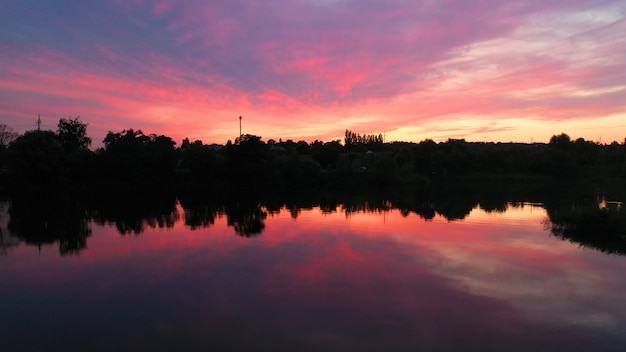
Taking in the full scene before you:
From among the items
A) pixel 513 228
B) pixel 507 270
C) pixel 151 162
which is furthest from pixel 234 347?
pixel 151 162

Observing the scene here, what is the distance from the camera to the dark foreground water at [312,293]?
9.58 m

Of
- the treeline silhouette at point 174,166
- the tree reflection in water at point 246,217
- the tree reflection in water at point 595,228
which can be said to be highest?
the treeline silhouette at point 174,166

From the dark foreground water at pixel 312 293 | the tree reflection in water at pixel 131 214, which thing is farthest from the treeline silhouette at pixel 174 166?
the dark foreground water at pixel 312 293

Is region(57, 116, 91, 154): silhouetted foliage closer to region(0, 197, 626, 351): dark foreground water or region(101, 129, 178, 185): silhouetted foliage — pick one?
region(101, 129, 178, 185): silhouetted foliage

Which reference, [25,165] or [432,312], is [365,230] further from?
[25,165]

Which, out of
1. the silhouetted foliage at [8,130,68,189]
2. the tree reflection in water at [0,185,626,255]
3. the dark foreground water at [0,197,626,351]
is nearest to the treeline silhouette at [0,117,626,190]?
the silhouetted foliage at [8,130,68,189]

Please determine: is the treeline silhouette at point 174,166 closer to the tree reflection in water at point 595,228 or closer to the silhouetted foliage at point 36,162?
the silhouetted foliage at point 36,162

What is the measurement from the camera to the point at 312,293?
41.9ft

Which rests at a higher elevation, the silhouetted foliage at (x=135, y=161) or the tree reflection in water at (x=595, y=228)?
the silhouetted foliage at (x=135, y=161)

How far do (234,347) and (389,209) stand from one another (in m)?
29.1

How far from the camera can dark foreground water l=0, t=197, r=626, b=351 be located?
9.58 meters

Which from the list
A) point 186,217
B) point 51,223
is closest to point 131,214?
point 186,217

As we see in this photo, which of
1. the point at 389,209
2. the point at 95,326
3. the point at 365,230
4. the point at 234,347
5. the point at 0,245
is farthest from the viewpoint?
the point at 389,209

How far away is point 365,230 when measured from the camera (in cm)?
2484
